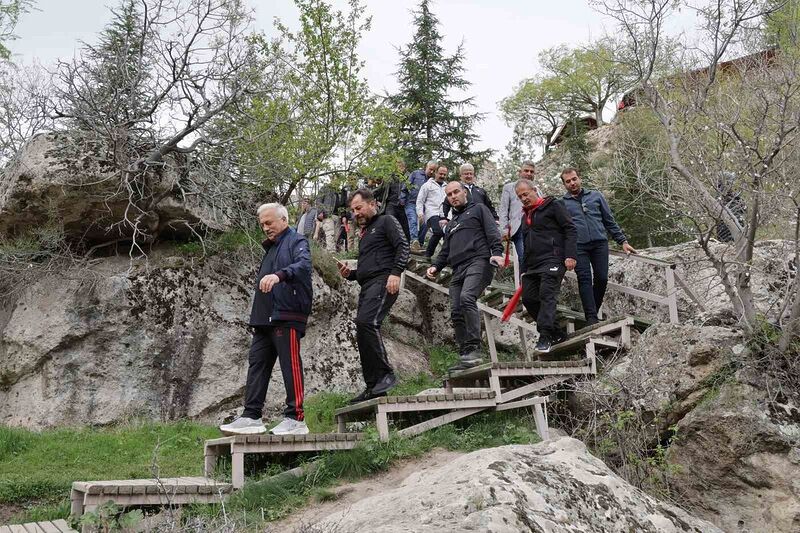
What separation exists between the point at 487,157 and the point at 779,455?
55.2ft

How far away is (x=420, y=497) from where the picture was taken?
361 centimetres

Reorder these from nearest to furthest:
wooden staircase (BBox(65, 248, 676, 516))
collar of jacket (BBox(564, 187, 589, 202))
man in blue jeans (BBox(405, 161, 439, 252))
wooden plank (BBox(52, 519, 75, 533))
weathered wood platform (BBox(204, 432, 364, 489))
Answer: wooden plank (BBox(52, 519, 75, 533)) < wooden staircase (BBox(65, 248, 676, 516)) < weathered wood platform (BBox(204, 432, 364, 489)) < collar of jacket (BBox(564, 187, 589, 202)) < man in blue jeans (BBox(405, 161, 439, 252))

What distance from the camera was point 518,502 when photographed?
3.31 m

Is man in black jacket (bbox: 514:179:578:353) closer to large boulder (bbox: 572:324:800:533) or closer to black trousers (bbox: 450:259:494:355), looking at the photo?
black trousers (bbox: 450:259:494:355)

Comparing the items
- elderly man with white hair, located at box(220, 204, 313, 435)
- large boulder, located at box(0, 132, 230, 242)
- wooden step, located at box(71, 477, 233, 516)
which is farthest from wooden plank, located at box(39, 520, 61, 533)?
large boulder, located at box(0, 132, 230, 242)

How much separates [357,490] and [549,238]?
3.76 meters

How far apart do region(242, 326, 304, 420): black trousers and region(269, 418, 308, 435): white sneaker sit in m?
0.05

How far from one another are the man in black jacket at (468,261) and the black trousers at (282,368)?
2.00 meters

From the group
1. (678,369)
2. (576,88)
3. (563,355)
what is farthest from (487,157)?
(576,88)

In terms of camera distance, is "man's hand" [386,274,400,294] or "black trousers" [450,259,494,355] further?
"black trousers" [450,259,494,355]

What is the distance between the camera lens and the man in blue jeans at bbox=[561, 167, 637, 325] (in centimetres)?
855

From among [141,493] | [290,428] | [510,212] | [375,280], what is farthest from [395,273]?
[510,212]

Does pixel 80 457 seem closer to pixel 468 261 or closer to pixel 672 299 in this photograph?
pixel 468 261

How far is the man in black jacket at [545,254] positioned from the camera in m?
7.62
